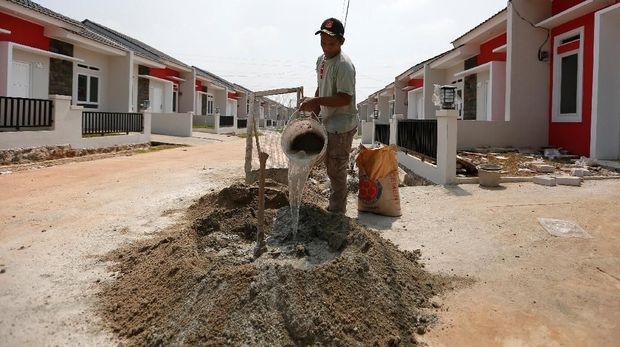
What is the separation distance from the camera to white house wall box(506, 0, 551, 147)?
10.5 metres

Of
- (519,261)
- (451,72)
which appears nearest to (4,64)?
(519,261)

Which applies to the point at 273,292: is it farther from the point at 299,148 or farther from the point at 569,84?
the point at 569,84

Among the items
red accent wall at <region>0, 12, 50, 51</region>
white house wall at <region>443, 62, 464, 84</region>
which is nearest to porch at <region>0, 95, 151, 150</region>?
red accent wall at <region>0, 12, 50, 51</region>

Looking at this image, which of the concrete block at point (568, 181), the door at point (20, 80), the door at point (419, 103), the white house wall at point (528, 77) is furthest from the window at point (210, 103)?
the concrete block at point (568, 181)

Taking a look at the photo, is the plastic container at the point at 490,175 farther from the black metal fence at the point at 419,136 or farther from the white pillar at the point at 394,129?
the white pillar at the point at 394,129

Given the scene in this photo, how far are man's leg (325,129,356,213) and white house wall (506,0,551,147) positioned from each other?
7.99 meters

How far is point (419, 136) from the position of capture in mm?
8367

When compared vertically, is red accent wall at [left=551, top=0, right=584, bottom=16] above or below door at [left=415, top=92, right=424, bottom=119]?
above

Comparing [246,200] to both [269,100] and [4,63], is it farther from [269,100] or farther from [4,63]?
[269,100]

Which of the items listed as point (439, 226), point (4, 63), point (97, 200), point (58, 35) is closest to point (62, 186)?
point (97, 200)

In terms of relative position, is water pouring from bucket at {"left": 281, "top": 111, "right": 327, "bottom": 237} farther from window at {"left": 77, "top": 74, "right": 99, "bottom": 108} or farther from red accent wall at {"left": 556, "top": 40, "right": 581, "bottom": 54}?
window at {"left": 77, "top": 74, "right": 99, "bottom": 108}

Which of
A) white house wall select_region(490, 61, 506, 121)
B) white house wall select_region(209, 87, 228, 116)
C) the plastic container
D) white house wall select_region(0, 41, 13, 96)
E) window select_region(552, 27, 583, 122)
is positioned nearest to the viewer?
the plastic container

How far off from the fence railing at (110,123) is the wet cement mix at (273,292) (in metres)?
11.0

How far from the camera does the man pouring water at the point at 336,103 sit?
373cm
